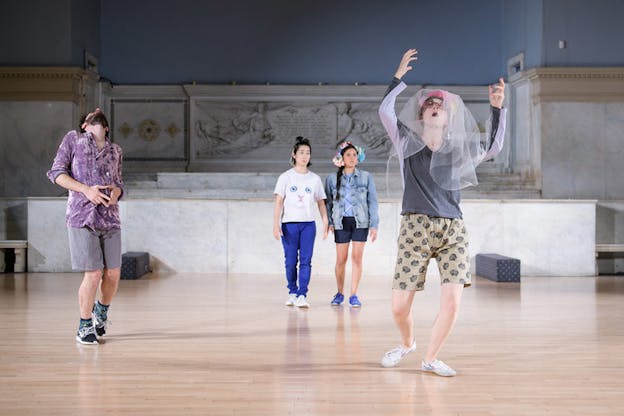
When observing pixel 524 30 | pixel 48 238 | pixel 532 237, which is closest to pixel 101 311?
pixel 48 238

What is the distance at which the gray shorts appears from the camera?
5.87 meters

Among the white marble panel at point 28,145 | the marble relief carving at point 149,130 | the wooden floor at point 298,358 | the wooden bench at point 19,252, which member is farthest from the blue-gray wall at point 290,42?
the wooden floor at point 298,358

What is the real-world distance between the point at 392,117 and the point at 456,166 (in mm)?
491

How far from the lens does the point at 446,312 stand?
4980 millimetres

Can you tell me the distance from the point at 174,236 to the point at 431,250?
729 cm

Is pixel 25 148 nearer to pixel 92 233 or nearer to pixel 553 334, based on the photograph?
pixel 92 233

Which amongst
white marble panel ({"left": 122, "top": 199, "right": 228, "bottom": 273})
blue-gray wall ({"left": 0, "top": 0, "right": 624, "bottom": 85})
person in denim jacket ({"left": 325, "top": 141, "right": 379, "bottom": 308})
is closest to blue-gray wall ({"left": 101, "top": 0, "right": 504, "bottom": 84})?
blue-gray wall ({"left": 0, "top": 0, "right": 624, "bottom": 85})

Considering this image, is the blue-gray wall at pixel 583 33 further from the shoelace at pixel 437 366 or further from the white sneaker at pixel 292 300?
the shoelace at pixel 437 366

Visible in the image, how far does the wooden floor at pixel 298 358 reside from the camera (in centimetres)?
433

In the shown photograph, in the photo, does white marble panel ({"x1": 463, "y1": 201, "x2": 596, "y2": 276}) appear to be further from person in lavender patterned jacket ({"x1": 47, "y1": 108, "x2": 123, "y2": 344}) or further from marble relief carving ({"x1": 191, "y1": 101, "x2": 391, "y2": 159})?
person in lavender patterned jacket ({"x1": 47, "y1": 108, "x2": 123, "y2": 344})

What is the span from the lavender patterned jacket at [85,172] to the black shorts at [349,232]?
2.85 metres

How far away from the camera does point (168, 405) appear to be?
4.26 metres

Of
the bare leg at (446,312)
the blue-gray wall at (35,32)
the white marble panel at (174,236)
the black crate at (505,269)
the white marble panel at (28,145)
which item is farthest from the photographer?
the blue-gray wall at (35,32)

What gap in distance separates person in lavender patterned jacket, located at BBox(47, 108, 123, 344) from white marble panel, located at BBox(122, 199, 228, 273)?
563cm
